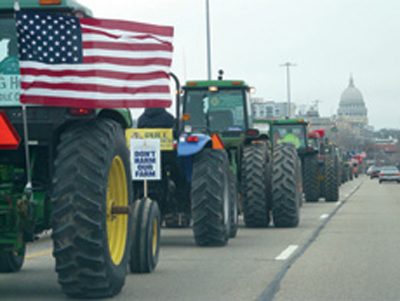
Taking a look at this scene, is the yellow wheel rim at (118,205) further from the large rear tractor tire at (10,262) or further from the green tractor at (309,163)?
the green tractor at (309,163)

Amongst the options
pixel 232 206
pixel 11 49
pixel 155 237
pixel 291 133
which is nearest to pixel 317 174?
pixel 291 133

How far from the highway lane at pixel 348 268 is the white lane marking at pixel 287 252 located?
23cm

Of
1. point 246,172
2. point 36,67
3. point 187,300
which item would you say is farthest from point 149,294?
point 246,172

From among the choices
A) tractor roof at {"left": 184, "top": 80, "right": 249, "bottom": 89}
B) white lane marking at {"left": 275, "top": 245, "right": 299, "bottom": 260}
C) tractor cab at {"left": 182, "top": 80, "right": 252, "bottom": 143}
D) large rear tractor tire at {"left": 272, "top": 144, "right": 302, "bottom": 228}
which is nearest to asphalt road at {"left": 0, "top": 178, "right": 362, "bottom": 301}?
white lane marking at {"left": 275, "top": 245, "right": 299, "bottom": 260}

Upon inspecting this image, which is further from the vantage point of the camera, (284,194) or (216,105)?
(216,105)

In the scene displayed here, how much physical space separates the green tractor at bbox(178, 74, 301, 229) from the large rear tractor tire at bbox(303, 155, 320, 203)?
1523 cm

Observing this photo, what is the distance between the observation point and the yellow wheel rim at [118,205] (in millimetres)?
10055

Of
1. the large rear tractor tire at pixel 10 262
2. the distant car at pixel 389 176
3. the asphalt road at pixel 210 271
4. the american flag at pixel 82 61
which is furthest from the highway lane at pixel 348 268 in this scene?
the distant car at pixel 389 176

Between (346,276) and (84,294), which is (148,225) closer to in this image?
(346,276)

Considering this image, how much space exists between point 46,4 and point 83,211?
184 cm

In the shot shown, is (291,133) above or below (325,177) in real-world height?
above

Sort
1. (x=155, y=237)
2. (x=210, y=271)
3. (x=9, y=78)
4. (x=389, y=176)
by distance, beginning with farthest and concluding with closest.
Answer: (x=389, y=176), (x=155, y=237), (x=210, y=271), (x=9, y=78)

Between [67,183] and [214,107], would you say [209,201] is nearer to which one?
[214,107]

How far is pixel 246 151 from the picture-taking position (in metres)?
20.7
